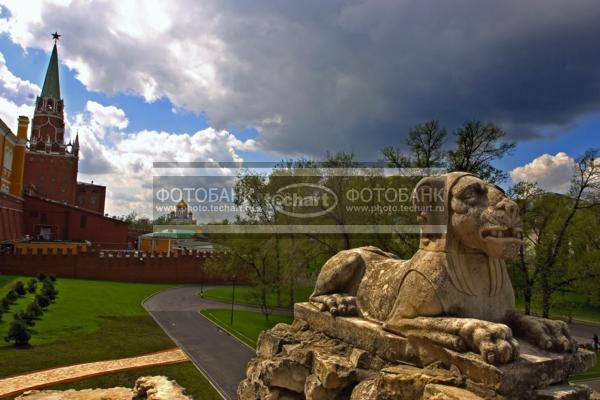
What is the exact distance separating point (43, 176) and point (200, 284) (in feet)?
124

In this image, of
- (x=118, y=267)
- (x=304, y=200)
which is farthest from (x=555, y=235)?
(x=118, y=267)

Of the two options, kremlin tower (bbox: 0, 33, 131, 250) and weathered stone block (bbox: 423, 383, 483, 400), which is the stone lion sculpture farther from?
kremlin tower (bbox: 0, 33, 131, 250)

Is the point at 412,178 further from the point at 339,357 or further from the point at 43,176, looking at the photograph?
the point at 43,176

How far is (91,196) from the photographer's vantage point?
218 feet

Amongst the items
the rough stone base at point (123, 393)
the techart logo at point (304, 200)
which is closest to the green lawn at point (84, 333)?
the rough stone base at point (123, 393)

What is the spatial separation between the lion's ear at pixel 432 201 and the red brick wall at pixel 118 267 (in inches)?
1066

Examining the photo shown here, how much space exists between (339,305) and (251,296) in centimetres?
1882

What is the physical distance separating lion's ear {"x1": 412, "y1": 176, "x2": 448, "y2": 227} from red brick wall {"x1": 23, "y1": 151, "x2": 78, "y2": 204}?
213ft

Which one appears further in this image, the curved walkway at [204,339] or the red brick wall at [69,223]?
the red brick wall at [69,223]

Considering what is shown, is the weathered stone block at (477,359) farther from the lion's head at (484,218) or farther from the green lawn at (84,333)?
the green lawn at (84,333)

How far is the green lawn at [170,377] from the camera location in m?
10.7

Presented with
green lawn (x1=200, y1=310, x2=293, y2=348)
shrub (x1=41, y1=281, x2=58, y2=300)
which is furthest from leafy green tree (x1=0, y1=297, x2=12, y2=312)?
green lawn (x1=200, y1=310, x2=293, y2=348)

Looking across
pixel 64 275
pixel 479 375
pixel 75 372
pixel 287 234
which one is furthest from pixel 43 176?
pixel 479 375

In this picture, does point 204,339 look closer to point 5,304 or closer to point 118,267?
point 5,304
